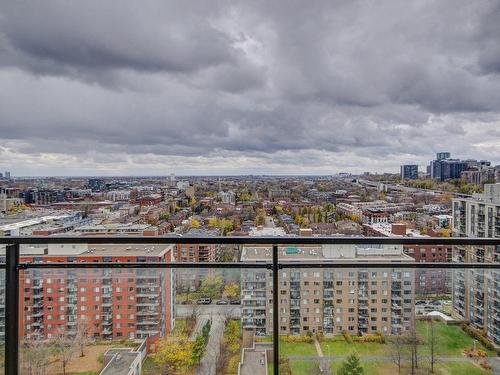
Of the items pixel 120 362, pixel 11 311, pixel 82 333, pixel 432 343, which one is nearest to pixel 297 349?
pixel 432 343

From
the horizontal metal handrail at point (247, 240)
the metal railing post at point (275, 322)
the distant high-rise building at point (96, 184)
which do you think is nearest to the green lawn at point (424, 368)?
the metal railing post at point (275, 322)

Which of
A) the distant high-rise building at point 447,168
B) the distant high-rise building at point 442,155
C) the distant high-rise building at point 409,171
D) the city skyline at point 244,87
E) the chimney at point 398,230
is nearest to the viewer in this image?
the chimney at point 398,230

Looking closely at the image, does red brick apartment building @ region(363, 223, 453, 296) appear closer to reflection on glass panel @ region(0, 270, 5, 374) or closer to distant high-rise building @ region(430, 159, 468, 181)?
reflection on glass panel @ region(0, 270, 5, 374)

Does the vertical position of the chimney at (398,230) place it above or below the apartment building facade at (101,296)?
above

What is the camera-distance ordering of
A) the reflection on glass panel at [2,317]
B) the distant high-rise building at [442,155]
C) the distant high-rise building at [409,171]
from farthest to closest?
the distant high-rise building at [442,155]
the distant high-rise building at [409,171]
the reflection on glass panel at [2,317]

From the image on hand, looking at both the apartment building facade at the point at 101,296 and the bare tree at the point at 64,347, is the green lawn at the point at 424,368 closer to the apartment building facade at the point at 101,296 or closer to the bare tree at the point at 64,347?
the apartment building facade at the point at 101,296

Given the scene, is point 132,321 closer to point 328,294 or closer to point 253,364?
point 253,364
